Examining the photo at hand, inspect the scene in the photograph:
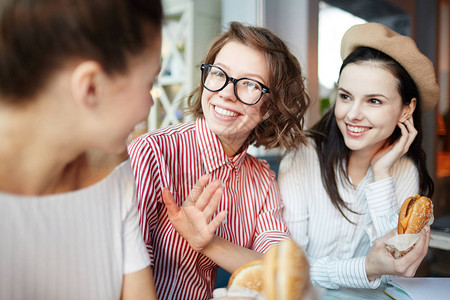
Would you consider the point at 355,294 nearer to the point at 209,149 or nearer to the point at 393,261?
the point at 393,261

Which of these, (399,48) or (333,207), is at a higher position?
(399,48)

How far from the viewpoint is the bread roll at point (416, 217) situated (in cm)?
101

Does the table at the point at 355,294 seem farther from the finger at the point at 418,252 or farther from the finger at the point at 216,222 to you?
the finger at the point at 216,222

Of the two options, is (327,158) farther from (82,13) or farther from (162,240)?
(82,13)

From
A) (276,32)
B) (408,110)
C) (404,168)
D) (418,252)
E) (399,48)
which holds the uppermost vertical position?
(276,32)

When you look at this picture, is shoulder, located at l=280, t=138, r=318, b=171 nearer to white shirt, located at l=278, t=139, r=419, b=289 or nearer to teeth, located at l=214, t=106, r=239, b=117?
white shirt, located at l=278, t=139, r=419, b=289

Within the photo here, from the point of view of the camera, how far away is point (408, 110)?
1.39 m

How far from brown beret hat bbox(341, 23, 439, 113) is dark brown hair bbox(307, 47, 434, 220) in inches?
0.8

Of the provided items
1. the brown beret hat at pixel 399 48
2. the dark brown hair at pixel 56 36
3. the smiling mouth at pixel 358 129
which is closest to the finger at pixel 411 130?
the brown beret hat at pixel 399 48

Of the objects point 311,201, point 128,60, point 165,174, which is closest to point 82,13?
point 128,60

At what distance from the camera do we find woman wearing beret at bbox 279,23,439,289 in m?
1.26

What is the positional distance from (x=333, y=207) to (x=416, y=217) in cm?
38

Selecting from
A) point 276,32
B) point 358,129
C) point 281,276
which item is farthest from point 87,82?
point 276,32

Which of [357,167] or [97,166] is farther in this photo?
[357,167]
